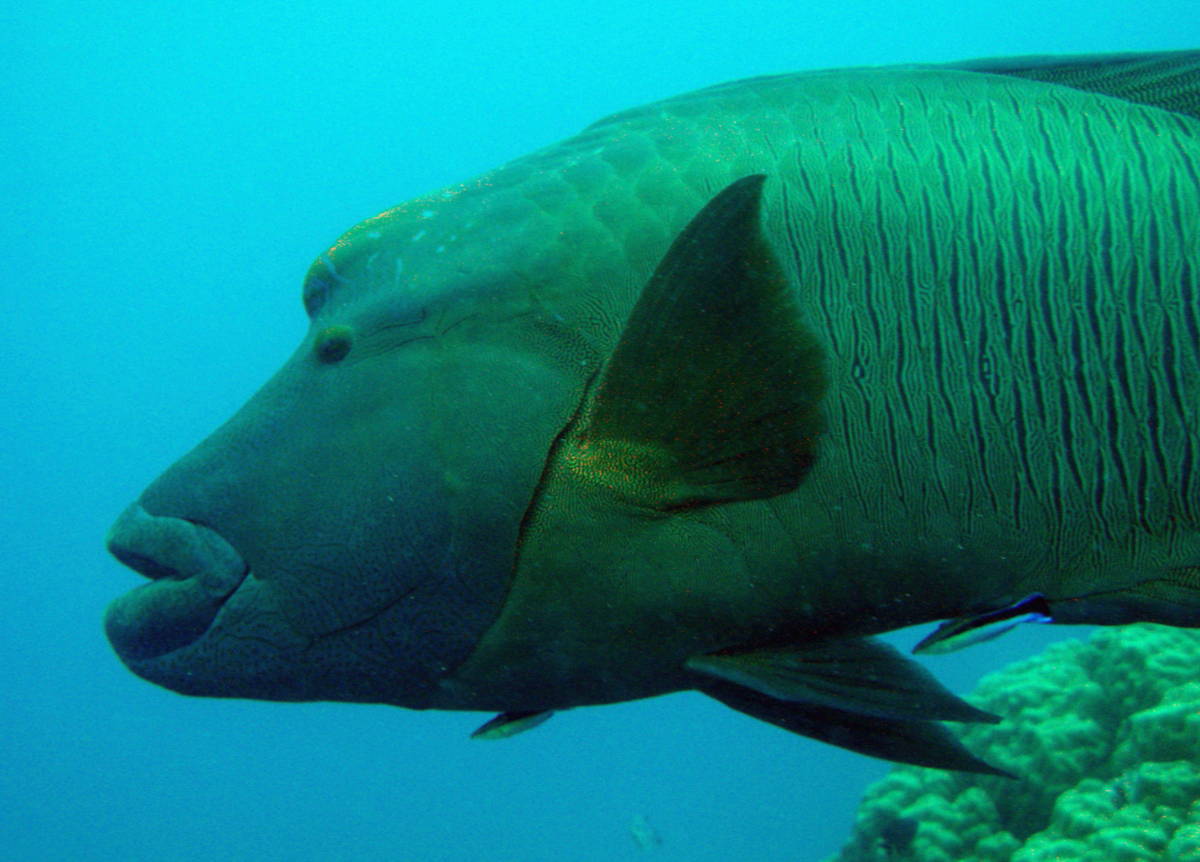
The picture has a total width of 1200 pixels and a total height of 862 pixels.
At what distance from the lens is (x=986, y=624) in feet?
5.86

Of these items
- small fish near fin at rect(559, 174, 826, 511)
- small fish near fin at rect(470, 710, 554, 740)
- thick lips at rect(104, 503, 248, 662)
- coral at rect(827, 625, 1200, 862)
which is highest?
small fish near fin at rect(559, 174, 826, 511)

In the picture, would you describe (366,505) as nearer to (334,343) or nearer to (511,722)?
(334,343)

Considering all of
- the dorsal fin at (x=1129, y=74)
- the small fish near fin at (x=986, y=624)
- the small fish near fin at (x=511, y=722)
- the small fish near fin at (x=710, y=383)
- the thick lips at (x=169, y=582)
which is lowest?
the small fish near fin at (x=511, y=722)

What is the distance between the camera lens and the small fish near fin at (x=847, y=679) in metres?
1.60

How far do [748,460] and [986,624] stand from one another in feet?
2.59

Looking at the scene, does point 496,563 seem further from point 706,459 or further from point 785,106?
point 785,106

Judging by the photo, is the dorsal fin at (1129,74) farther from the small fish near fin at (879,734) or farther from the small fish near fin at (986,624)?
the small fish near fin at (879,734)

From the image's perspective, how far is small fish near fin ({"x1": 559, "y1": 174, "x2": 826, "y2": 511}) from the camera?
1341mm

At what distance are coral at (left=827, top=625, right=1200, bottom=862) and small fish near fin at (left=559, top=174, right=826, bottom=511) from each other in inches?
134

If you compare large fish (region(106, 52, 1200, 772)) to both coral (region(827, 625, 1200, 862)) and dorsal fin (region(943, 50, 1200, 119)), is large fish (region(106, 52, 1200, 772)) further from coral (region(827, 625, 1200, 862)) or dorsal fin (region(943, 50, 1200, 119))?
coral (region(827, 625, 1200, 862))

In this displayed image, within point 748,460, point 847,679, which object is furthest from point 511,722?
point 748,460

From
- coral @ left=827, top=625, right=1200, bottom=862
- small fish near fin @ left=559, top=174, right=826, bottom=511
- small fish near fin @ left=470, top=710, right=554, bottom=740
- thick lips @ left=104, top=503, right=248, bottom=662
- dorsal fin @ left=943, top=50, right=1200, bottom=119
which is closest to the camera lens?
small fish near fin @ left=559, top=174, right=826, bottom=511

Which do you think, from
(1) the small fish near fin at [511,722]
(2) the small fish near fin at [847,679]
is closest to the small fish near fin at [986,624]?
(2) the small fish near fin at [847,679]

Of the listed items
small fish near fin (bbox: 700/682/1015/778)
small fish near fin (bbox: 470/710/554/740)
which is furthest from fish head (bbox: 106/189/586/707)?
small fish near fin (bbox: 700/682/1015/778)
